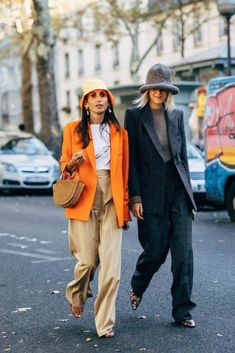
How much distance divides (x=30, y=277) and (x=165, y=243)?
128 inches

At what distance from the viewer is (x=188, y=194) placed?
7066 millimetres

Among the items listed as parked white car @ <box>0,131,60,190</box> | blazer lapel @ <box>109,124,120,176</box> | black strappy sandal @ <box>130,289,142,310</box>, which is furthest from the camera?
parked white car @ <box>0,131,60,190</box>

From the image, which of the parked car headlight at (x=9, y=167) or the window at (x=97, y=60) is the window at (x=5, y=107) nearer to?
the window at (x=97, y=60)

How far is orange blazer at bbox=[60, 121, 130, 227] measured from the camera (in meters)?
6.80

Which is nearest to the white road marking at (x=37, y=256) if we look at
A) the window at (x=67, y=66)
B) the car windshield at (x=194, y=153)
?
the car windshield at (x=194, y=153)

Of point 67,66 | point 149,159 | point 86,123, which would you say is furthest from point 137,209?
point 67,66

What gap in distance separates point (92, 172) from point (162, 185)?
54cm

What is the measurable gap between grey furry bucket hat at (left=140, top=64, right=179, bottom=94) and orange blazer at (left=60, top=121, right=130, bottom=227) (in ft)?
1.31

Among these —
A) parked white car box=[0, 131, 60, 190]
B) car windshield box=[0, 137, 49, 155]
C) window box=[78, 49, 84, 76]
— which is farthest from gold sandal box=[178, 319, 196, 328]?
window box=[78, 49, 84, 76]

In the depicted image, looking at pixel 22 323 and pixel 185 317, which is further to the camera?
pixel 22 323

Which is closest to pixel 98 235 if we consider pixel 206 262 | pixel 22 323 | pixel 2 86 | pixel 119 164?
pixel 119 164

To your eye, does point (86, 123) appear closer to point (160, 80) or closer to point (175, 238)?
point (160, 80)

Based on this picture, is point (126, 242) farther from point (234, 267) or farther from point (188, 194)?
point (188, 194)

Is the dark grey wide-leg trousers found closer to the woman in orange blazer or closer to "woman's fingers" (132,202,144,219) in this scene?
"woman's fingers" (132,202,144,219)
